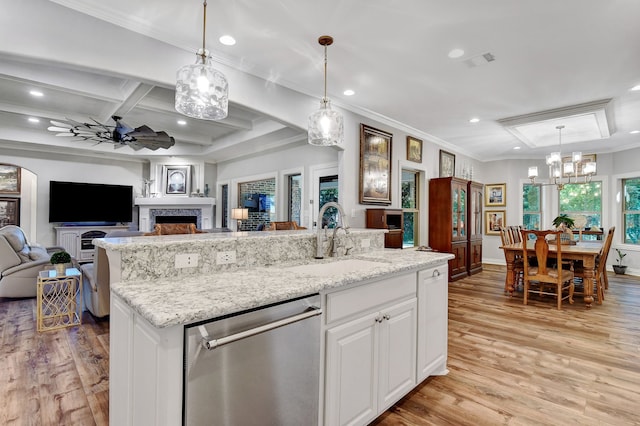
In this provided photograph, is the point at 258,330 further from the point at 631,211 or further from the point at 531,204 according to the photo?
the point at 631,211

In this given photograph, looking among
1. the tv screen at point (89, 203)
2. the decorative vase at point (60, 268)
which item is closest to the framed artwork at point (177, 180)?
the tv screen at point (89, 203)

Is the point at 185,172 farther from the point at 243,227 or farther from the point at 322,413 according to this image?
the point at 322,413

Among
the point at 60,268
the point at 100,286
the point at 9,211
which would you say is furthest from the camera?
the point at 9,211

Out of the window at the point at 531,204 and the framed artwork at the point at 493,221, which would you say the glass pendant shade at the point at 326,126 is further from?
the window at the point at 531,204

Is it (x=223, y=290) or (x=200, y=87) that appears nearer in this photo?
(x=223, y=290)

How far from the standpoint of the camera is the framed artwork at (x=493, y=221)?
8.02m

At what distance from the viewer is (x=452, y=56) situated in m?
3.14

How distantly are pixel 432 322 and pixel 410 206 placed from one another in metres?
4.01

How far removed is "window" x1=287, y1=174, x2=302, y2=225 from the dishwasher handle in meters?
4.92

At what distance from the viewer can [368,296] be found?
1749 millimetres

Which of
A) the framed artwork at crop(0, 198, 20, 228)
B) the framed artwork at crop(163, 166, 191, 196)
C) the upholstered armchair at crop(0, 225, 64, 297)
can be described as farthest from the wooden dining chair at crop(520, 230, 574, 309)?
the framed artwork at crop(0, 198, 20, 228)

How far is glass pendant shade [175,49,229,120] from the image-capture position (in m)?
1.96

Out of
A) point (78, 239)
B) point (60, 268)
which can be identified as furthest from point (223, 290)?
point (78, 239)

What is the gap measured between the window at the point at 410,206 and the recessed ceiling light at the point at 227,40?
3811mm
